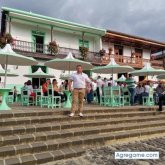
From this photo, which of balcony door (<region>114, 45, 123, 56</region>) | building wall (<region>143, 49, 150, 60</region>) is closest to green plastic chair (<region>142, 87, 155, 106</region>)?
balcony door (<region>114, 45, 123, 56</region>)

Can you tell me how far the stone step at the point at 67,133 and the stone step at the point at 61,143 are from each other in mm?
113

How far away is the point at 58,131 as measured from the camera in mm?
6727

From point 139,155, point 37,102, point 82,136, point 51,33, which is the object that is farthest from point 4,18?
point 139,155

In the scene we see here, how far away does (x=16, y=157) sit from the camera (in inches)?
210

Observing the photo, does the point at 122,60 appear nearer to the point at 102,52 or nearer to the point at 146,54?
the point at 102,52

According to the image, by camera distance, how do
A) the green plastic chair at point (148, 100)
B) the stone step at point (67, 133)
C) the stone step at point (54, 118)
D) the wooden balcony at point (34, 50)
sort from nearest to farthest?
the stone step at point (67, 133) → the stone step at point (54, 118) → the green plastic chair at point (148, 100) → the wooden balcony at point (34, 50)

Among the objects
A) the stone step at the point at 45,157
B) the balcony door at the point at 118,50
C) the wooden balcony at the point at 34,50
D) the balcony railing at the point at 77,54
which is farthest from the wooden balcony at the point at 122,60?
the stone step at the point at 45,157

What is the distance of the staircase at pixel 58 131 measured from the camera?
5.51 metres

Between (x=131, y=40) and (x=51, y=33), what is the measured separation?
8.22m

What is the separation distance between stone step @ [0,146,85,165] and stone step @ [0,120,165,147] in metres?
0.48

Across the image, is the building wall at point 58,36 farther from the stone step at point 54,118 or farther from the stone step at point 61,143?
the stone step at point 61,143

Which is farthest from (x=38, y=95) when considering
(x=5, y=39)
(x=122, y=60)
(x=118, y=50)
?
(x=118, y=50)

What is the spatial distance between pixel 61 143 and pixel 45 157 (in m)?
0.73

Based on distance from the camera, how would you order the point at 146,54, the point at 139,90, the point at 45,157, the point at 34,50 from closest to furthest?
the point at 45,157 < the point at 139,90 < the point at 34,50 < the point at 146,54
